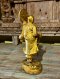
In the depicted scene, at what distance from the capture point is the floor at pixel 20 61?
219cm

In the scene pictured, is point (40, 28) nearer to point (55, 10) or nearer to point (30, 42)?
point (55, 10)

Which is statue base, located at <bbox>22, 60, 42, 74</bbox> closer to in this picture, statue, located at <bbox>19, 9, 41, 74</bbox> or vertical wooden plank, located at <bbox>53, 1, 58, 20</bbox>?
statue, located at <bbox>19, 9, 41, 74</bbox>

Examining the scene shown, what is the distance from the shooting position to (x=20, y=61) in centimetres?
275

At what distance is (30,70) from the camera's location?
2246 mm

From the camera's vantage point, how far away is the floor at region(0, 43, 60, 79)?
2193 millimetres

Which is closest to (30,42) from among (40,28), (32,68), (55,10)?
(32,68)

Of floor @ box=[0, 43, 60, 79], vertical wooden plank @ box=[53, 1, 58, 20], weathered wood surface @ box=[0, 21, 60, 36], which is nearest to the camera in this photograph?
floor @ box=[0, 43, 60, 79]

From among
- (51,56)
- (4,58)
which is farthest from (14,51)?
(51,56)

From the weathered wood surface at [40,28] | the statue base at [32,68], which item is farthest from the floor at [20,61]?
the weathered wood surface at [40,28]

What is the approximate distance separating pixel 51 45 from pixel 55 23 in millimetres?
470

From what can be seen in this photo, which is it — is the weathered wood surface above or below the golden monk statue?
below

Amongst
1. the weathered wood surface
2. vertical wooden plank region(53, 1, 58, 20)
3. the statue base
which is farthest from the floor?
vertical wooden plank region(53, 1, 58, 20)

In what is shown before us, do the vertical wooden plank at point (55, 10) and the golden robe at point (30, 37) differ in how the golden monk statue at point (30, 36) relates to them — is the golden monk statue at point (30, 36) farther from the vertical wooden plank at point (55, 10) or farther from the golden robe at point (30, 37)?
the vertical wooden plank at point (55, 10)

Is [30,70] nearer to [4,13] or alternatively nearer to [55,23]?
[55,23]
